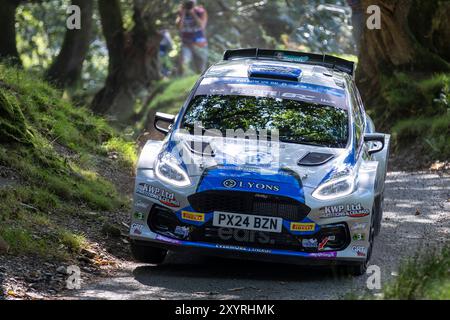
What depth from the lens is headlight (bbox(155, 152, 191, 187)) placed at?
880cm

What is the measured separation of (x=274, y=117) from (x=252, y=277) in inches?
68.8

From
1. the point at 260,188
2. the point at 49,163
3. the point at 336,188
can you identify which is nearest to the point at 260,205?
the point at 260,188

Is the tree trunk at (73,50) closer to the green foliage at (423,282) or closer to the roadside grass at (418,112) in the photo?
the roadside grass at (418,112)

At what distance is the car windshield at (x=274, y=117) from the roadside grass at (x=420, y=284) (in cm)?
220

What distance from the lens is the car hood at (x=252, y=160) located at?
342 inches

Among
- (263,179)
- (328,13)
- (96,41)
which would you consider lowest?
(96,41)

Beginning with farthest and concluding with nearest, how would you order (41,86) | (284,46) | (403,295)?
1. (284,46)
2. (41,86)
3. (403,295)

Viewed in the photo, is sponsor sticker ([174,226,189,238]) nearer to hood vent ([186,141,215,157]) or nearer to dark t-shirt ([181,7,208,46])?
hood vent ([186,141,215,157])

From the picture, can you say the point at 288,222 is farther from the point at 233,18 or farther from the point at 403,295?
the point at 233,18

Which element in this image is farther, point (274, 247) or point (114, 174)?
point (114, 174)
